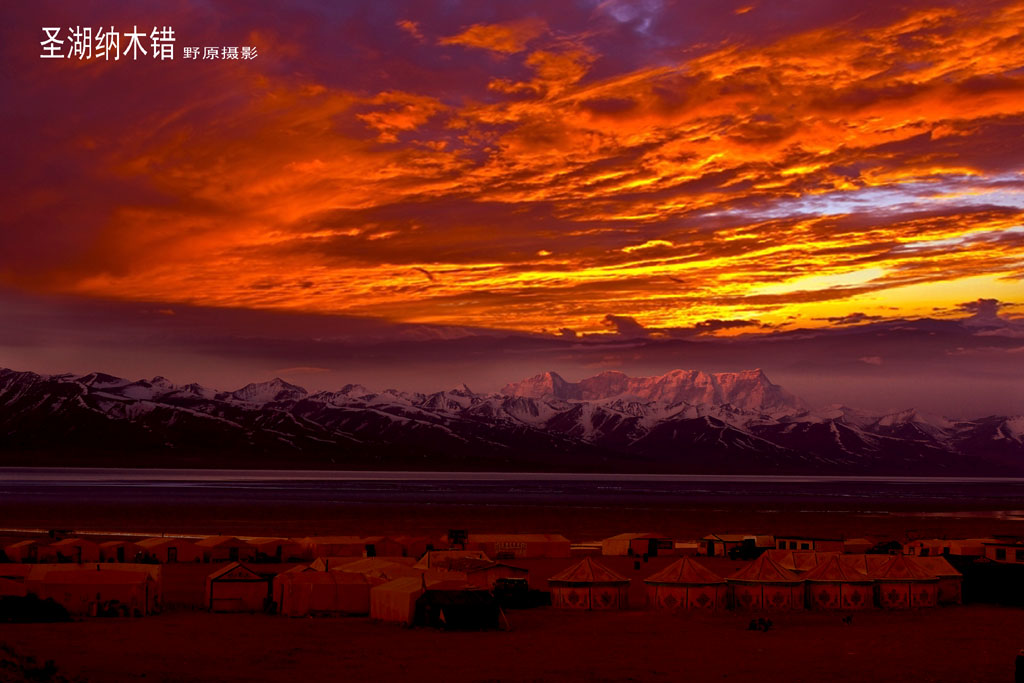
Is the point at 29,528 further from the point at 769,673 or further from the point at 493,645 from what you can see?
the point at 769,673

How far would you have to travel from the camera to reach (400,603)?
41.7m

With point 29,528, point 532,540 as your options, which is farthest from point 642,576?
point 29,528

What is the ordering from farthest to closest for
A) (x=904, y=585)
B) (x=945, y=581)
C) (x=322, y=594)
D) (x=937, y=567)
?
(x=937, y=567), (x=945, y=581), (x=904, y=585), (x=322, y=594)

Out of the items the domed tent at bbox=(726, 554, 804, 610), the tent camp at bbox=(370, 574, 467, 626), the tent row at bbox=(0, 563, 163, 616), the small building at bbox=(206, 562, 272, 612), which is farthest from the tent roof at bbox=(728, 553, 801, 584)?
the tent row at bbox=(0, 563, 163, 616)

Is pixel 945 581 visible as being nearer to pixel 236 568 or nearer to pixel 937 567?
pixel 937 567

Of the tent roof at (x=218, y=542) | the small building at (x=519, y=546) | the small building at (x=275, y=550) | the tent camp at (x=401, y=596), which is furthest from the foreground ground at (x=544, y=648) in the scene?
the small building at (x=519, y=546)

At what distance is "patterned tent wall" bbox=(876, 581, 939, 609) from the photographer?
48875mm

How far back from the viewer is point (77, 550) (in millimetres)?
60812

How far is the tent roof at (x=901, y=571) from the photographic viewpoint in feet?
162

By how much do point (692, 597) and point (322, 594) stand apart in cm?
1529

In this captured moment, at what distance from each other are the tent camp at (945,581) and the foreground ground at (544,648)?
18.6 ft

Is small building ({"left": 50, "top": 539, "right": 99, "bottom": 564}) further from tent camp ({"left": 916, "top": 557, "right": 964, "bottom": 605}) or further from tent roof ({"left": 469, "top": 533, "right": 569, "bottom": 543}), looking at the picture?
tent camp ({"left": 916, "top": 557, "right": 964, "bottom": 605})

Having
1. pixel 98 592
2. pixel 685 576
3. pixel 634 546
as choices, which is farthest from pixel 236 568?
pixel 634 546

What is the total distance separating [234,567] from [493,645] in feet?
47.3
